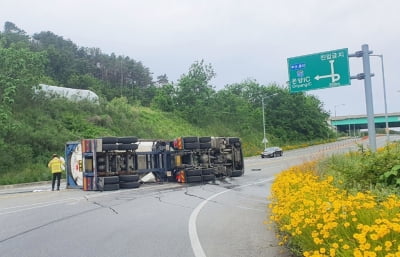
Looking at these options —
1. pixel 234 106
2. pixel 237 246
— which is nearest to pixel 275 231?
pixel 237 246

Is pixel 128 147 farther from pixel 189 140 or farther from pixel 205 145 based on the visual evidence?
pixel 205 145

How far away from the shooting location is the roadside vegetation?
4520mm

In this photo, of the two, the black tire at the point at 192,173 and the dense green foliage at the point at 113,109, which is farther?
the dense green foliage at the point at 113,109

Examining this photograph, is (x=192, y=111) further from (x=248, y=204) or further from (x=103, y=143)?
(x=248, y=204)

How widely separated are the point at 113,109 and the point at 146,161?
2920 cm

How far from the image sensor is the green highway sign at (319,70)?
18438mm

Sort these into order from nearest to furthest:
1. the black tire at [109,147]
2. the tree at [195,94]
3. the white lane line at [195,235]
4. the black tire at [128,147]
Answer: the white lane line at [195,235], the black tire at [109,147], the black tire at [128,147], the tree at [195,94]

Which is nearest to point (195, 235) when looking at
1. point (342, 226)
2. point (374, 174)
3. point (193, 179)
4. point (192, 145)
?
point (374, 174)

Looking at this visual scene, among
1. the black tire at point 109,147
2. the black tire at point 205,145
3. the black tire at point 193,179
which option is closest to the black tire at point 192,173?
the black tire at point 193,179

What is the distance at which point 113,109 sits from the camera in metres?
49.8

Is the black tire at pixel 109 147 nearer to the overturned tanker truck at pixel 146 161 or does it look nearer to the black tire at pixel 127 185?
the overturned tanker truck at pixel 146 161

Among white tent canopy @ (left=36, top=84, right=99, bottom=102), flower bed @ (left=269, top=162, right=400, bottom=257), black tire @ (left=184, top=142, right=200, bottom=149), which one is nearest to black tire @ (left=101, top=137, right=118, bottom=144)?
black tire @ (left=184, top=142, right=200, bottom=149)

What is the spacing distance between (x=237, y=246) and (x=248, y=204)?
600 cm

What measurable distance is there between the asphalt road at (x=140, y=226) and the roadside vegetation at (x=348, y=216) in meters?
0.84
